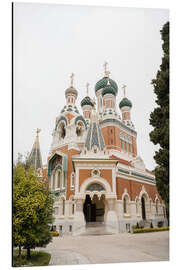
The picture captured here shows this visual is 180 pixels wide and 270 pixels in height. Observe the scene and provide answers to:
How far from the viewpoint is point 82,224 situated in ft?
22.1

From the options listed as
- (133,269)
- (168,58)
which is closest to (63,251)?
(133,269)

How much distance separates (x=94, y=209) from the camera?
23.9ft

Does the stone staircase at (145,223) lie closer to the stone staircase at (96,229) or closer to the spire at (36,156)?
the stone staircase at (96,229)

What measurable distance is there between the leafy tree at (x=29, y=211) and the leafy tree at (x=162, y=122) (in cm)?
265

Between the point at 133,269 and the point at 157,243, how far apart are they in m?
0.97

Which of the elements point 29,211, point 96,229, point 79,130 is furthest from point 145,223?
point 79,130

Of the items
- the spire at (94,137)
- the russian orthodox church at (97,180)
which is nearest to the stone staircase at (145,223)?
the russian orthodox church at (97,180)

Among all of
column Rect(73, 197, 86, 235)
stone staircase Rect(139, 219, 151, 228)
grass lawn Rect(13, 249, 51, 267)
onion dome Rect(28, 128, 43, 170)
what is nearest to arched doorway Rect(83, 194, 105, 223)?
column Rect(73, 197, 86, 235)

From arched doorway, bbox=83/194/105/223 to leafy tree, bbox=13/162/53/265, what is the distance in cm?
251

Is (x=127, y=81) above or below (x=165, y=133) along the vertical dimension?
above

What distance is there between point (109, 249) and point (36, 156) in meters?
3.02

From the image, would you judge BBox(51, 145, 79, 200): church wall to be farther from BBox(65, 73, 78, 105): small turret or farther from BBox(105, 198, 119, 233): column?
BBox(65, 73, 78, 105): small turret
